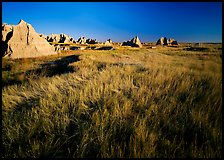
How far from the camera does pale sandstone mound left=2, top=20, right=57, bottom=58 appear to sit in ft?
58.7

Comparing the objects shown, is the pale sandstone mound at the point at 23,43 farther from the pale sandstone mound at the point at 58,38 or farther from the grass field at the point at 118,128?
the pale sandstone mound at the point at 58,38

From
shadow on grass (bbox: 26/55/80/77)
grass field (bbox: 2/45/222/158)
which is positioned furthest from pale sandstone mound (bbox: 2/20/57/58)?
grass field (bbox: 2/45/222/158)

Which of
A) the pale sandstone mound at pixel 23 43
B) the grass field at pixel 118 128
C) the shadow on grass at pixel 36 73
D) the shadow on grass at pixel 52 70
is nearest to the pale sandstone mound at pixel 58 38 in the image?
the pale sandstone mound at pixel 23 43

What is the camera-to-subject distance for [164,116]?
9.16ft

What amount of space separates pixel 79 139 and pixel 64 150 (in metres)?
0.25

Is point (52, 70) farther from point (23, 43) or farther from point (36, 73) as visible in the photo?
point (23, 43)

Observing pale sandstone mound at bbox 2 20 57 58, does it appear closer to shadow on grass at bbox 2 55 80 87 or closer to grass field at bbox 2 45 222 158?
shadow on grass at bbox 2 55 80 87

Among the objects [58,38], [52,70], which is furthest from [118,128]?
[58,38]

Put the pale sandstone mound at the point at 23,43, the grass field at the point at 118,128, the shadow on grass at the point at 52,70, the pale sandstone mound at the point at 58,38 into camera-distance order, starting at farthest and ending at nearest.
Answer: the pale sandstone mound at the point at 58,38 → the pale sandstone mound at the point at 23,43 → the shadow on grass at the point at 52,70 → the grass field at the point at 118,128

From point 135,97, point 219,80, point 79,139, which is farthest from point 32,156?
point 219,80

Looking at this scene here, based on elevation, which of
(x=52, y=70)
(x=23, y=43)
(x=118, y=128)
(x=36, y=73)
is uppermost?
(x=23, y=43)

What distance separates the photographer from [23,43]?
19375 millimetres

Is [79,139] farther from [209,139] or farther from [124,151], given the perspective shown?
[209,139]

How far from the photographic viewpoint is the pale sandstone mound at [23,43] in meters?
17.9
